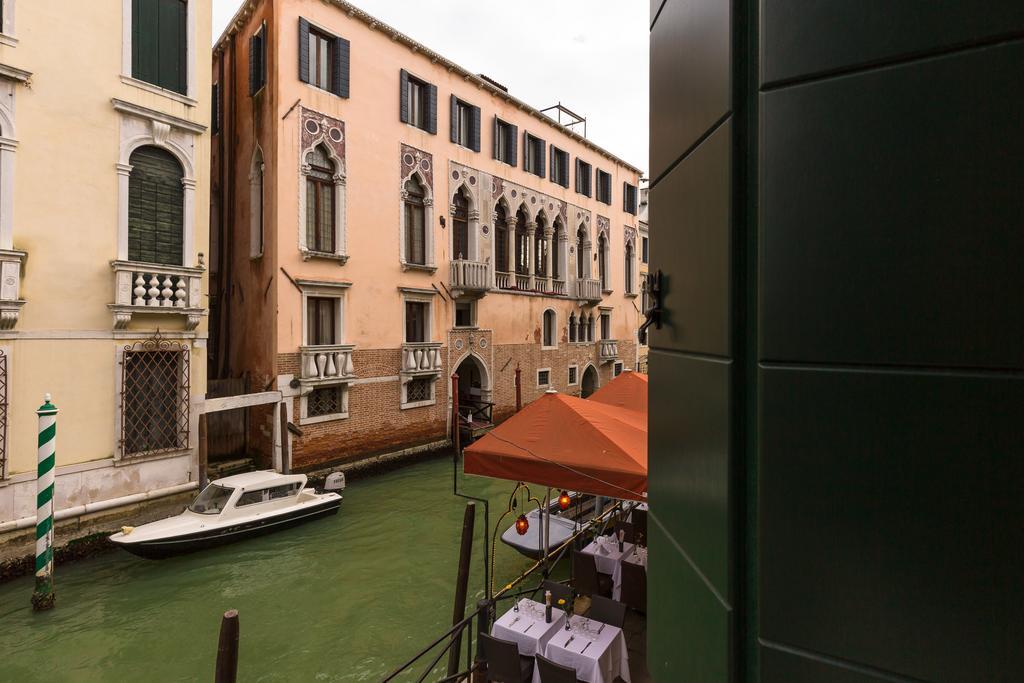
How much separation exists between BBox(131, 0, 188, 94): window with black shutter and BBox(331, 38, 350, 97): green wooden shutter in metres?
3.72

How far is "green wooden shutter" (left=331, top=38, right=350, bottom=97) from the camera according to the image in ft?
42.3

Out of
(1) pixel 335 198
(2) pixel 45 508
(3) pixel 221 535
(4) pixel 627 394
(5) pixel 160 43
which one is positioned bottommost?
(3) pixel 221 535

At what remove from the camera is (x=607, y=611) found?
4.89 m

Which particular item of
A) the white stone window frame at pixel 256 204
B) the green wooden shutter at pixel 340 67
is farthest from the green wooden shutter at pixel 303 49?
the white stone window frame at pixel 256 204

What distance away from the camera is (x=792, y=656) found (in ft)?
4.92

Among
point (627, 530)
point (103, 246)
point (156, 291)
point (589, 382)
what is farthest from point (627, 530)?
point (589, 382)

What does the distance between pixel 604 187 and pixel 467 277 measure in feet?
36.3

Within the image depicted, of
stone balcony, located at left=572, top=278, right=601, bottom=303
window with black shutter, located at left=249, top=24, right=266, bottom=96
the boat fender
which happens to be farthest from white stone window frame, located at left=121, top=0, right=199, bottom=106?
stone balcony, located at left=572, top=278, right=601, bottom=303

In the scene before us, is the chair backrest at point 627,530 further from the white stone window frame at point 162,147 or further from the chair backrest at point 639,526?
the white stone window frame at point 162,147

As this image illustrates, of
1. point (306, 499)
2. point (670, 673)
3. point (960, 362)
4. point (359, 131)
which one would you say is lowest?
point (306, 499)

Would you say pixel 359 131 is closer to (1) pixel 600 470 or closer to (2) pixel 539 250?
(2) pixel 539 250

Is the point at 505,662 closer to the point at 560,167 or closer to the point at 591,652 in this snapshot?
the point at 591,652

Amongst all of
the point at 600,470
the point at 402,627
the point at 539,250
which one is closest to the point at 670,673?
the point at 600,470

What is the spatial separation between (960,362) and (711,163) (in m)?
0.97
